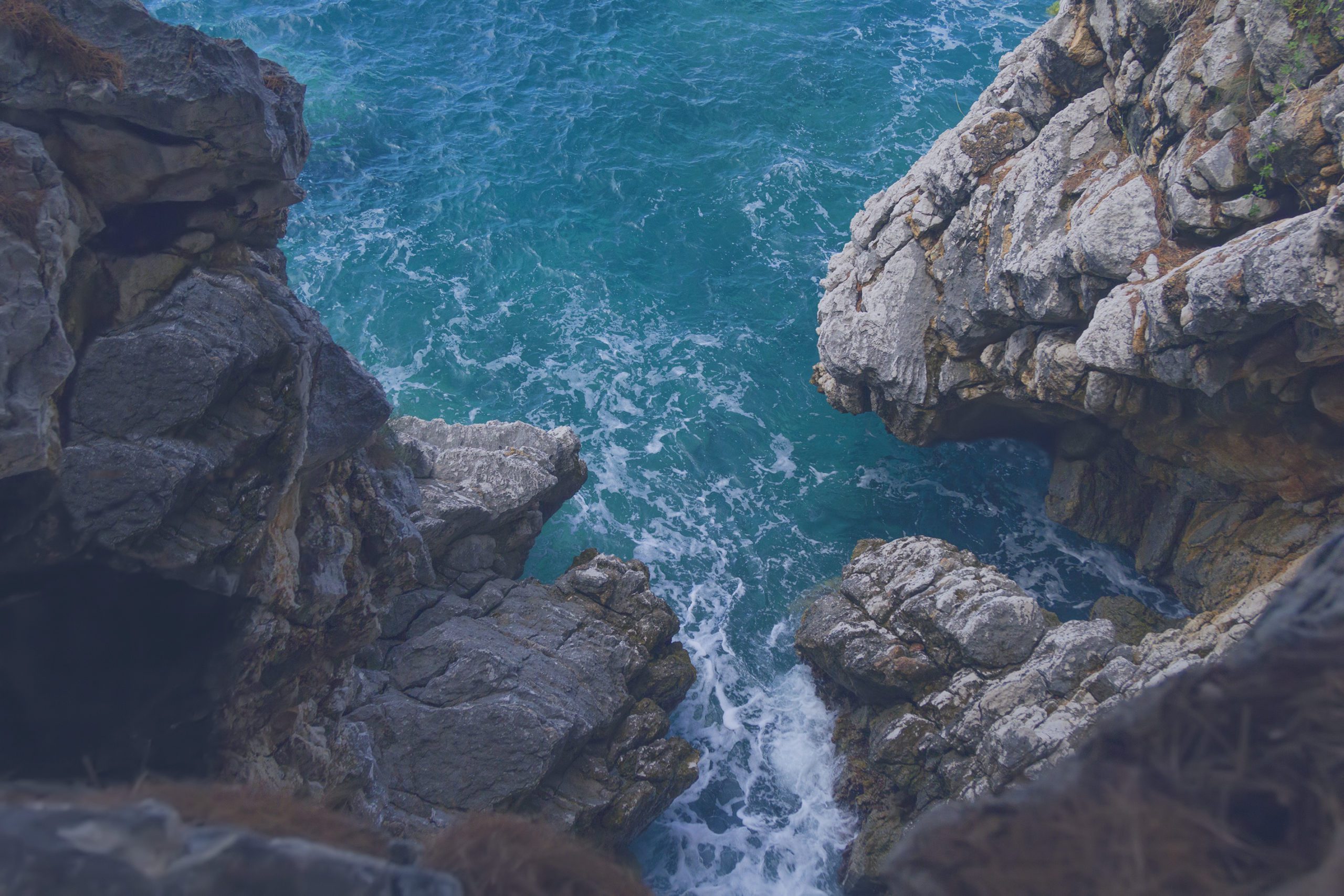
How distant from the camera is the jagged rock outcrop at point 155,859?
7.48m

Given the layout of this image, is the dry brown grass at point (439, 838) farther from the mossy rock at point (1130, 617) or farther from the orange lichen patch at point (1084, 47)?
the orange lichen patch at point (1084, 47)

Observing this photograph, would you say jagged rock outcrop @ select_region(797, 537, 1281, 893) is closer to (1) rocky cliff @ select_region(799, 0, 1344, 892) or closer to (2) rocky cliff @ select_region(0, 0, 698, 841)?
(1) rocky cliff @ select_region(799, 0, 1344, 892)

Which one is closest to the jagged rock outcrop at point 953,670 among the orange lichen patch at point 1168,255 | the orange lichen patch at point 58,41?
the orange lichen patch at point 1168,255

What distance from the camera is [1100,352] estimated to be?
24.0 metres

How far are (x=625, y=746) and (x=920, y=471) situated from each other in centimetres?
1934

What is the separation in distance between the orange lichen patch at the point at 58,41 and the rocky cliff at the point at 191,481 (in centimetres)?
4

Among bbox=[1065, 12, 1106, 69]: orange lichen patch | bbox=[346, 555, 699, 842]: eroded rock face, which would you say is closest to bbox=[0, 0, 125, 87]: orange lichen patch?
bbox=[346, 555, 699, 842]: eroded rock face

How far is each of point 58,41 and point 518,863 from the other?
1584 cm

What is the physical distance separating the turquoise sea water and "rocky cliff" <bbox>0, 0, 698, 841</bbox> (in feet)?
34.3

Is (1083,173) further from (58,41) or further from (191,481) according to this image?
(58,41)

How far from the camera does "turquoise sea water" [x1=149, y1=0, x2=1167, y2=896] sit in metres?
31.7

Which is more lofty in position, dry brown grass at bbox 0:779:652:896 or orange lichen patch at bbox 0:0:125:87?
orange lichen patch at bbox 0:0:125:87

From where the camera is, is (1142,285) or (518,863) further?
(1142,285)

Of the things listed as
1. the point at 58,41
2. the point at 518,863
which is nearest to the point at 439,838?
the point at 518,863
